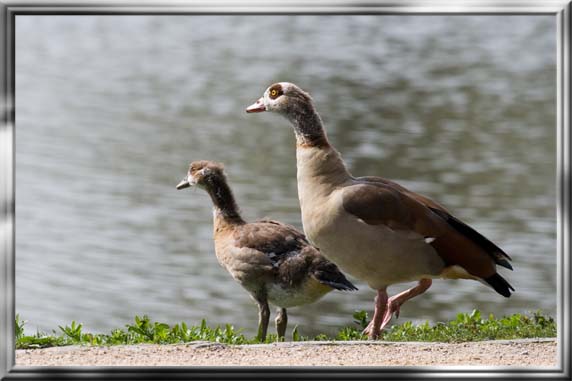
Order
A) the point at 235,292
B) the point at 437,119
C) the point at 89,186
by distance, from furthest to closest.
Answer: the point at 437,119, the point at 89,186, the point at 235,292

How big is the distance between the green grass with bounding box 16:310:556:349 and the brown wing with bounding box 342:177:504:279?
67 cm

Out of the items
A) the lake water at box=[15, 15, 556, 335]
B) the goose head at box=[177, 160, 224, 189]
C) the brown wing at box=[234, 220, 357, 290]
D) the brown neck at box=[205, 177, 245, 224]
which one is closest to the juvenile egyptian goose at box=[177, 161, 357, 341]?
the brown wing at box=[234, 220, 357, 290]

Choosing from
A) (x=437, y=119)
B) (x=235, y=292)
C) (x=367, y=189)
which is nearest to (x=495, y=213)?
(x=235, y=292)

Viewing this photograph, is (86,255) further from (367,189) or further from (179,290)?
(367,189)

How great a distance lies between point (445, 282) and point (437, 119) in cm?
844

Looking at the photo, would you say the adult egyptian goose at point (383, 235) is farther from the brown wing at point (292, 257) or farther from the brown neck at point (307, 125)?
the brown wing at point (292, 257)

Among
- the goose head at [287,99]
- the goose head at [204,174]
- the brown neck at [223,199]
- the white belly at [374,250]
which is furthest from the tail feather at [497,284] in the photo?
the goose head at [204,174]

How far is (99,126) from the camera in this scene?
23.2 meters

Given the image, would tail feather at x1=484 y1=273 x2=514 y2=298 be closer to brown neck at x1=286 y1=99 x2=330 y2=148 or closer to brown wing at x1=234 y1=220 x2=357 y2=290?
brown wing at x1=234 y1=220 x2=357 y2=290

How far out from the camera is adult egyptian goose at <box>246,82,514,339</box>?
7.93m

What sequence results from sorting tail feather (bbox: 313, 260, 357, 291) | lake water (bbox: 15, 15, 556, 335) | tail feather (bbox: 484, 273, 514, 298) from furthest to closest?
lake water (bbox: 15, 15, 556, 335), tail feather (bbox: 313, 260, 357, 291), tail feather (bbox: 484, 273, 514, 298)

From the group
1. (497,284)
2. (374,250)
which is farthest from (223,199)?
(497,284)

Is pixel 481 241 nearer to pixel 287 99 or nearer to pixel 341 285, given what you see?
pixel 341 285

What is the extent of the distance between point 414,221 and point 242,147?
12.1m
